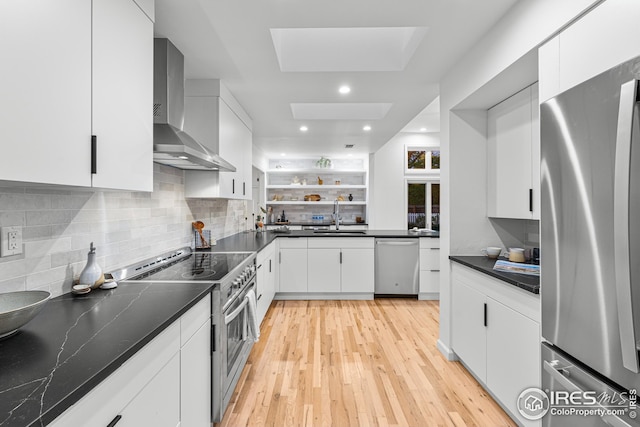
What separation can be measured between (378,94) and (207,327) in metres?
2.60

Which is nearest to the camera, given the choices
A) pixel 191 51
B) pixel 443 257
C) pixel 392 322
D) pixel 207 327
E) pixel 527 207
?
pixel 207 327

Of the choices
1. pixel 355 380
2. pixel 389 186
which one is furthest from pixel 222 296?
pixel 389 186

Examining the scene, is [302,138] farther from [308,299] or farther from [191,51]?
[191,51]

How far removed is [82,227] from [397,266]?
3605mm

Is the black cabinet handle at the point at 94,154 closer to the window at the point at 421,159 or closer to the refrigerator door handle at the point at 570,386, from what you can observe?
the refrigerator door handle at the point at 570,386

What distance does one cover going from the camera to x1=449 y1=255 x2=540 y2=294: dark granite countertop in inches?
62.7

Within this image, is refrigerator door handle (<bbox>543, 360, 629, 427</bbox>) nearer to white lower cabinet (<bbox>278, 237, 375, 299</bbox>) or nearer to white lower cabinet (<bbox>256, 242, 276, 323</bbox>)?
white lower cabinet (<bbox>256, 242, 276, 323</bbox>)

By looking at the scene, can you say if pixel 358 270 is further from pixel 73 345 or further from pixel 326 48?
pixel 73 345

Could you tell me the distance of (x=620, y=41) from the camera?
3.63 ft

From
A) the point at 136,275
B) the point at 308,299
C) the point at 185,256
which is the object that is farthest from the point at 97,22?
the point at 308,299

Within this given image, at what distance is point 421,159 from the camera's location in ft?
21.9

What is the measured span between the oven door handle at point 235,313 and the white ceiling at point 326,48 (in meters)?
1.80

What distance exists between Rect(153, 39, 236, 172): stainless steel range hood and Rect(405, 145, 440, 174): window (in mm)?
5289

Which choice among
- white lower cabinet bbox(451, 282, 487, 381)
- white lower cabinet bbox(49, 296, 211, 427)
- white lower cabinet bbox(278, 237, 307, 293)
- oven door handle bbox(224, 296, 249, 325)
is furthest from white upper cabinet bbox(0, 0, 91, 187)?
white lower cabinet bbox(278, 237, 307, 293)
